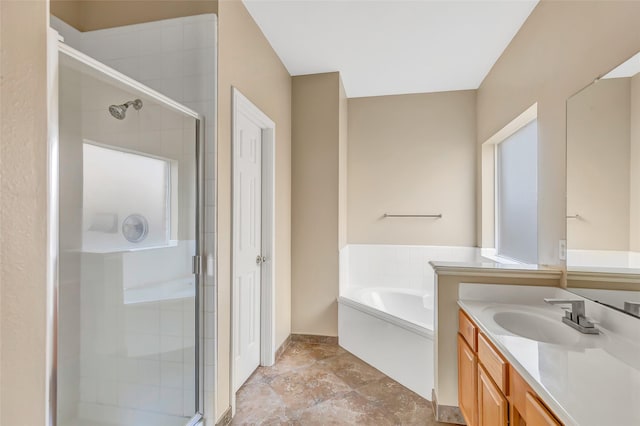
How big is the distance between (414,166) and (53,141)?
333cm

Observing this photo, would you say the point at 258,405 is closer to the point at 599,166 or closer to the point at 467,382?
the point at 467,382

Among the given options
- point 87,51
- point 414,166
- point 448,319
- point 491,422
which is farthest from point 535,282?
point 87,51

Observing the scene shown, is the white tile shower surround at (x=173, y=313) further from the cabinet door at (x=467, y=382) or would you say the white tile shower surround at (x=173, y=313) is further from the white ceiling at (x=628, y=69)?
the white ceiling at (x=628, y=69)

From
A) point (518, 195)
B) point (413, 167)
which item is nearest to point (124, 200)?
point (413, 167)

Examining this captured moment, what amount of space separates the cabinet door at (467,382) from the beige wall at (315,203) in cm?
136

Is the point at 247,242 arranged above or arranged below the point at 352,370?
above

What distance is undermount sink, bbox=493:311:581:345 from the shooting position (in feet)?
4.65

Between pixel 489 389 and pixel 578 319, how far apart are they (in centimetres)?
53

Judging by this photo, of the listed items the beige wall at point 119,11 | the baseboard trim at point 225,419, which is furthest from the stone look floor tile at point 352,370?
the beige wall at point 119,11

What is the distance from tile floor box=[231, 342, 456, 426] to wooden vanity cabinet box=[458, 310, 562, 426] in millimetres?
422

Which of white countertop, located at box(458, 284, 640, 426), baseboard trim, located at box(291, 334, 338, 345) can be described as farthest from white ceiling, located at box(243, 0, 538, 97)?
baseboard trim, located at box(291, 334, 338, 345)

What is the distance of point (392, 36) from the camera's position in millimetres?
2459

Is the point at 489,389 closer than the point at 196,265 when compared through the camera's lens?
Yes

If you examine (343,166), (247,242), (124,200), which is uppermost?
(343,166)
